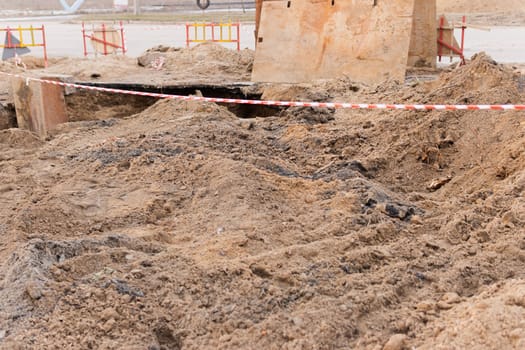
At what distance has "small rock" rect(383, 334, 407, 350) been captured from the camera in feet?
9.84

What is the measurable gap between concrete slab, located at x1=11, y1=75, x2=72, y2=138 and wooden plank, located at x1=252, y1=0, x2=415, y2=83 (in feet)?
11.3

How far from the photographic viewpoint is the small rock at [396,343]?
3.00 meters

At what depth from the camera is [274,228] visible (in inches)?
192

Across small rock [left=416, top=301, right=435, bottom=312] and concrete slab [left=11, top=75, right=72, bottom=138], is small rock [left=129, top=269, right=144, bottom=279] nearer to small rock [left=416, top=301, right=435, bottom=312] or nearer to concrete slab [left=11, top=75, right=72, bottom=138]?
small rock [left=416, top=301, right=435, bottom=312]

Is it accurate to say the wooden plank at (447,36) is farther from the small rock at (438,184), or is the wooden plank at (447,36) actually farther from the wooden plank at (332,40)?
the small rock at (438,184)

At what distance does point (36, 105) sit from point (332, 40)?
191 inches

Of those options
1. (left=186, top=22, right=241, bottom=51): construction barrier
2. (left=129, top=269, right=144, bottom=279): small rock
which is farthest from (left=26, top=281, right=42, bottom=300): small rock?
(left=186, top=22, right=241, bottom=51): construction barrier

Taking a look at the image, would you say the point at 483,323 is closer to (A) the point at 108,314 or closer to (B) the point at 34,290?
(A) the point at 108,314

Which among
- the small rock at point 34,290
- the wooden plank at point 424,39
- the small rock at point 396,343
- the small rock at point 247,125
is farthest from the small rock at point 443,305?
the wooden plank at point 424,39

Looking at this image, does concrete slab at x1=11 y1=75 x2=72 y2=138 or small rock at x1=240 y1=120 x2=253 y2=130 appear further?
concrete slab at x1=11 y1=75 x2=72 y2=138

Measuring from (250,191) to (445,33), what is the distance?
8.14 metres

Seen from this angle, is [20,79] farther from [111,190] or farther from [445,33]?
[445,33]

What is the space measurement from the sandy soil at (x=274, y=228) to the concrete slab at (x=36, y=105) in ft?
1.54

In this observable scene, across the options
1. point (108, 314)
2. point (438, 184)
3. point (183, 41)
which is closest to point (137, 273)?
point (108, 314)
